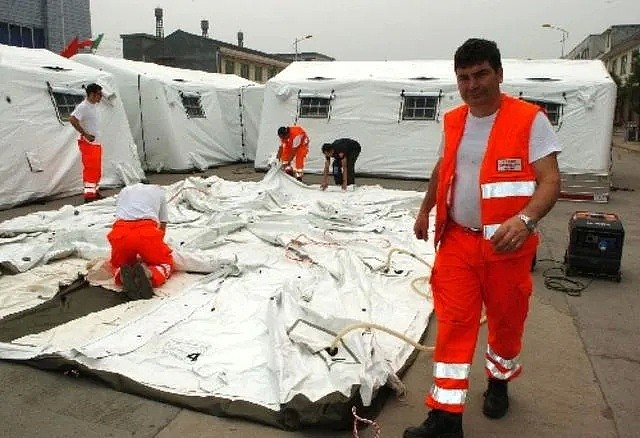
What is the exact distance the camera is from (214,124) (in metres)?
14.6

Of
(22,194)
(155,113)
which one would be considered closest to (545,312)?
(22,194)

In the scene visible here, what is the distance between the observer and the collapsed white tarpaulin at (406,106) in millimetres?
11008

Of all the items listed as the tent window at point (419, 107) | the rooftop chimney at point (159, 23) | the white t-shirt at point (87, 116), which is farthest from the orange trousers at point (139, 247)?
the rooftop chimney at point (159, 23)

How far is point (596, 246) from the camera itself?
5.34 metres

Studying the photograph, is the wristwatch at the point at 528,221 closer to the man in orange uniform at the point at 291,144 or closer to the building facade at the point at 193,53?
the man in orange uniform at the point at 291,144

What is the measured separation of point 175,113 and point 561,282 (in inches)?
396

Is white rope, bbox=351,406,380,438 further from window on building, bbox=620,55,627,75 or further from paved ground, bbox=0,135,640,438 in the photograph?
window on building, bbox=620,55,627,75

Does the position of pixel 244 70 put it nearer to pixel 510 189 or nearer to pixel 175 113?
pixel 175 113

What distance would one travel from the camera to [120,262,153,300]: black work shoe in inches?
174

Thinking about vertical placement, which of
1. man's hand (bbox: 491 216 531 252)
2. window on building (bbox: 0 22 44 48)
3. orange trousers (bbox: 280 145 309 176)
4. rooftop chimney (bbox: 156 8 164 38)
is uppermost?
rooftop chimney (bbox: 156 8 164 38)

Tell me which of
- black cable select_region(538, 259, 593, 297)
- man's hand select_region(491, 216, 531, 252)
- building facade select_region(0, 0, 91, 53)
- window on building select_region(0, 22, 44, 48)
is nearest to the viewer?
man's hand select_region(491, 216, 531, 252)

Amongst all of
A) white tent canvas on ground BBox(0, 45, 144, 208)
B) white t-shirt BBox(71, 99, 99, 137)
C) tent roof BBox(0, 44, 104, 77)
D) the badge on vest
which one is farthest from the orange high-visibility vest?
tent roof BBox(0, 44, 104, 77)

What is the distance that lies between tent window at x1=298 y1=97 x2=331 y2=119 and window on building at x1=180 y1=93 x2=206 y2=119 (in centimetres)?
273

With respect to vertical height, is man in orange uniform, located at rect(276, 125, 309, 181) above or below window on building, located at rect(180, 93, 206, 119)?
below
